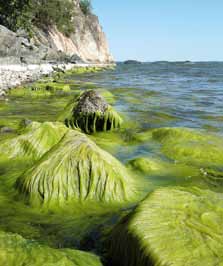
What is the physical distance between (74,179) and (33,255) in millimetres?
1244

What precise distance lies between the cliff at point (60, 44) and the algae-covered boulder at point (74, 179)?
18.5 metres

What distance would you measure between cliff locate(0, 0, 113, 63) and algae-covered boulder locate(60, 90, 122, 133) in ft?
49.8

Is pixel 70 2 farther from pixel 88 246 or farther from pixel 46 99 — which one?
pixel 88 246

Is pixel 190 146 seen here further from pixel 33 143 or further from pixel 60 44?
pixel 60 44

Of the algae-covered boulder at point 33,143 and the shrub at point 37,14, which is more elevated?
the shrub at point 37,14

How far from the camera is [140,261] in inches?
75.5

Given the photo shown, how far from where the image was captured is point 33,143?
4488 millimetres

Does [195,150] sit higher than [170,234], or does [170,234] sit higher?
[170,234]

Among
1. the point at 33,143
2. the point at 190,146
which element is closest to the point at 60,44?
the point at 190,146

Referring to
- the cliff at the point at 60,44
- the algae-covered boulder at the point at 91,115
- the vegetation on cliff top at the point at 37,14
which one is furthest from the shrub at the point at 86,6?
the algae-covered boulder at the point at 91,115

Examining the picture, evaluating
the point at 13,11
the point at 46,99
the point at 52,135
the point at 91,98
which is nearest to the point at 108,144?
the point at 52,135

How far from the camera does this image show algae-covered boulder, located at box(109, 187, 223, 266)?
6.01ft

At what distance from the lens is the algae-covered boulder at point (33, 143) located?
4.37 metres

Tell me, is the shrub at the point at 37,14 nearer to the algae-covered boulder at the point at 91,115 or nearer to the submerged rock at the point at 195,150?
the algae-covered boulder at the point at 91,115
